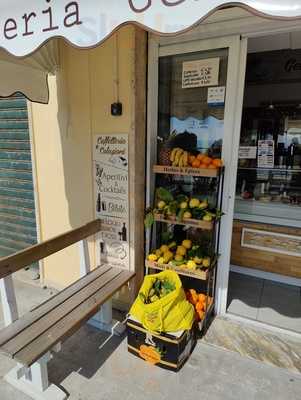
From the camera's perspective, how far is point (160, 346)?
6.31 ft

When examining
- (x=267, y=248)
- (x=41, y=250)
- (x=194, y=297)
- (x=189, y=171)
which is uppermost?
(x=189, y=171)

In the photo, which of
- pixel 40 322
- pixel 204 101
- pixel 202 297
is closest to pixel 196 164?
pixel 204 101

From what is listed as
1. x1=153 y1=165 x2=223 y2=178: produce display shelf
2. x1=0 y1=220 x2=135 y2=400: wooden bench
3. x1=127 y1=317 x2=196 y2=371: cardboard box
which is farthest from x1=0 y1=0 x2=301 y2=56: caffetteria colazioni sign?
x1=127 y1=317 x2=196 y2=371: cardboard box

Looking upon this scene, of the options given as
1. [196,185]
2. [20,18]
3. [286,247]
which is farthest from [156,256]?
[20,18]

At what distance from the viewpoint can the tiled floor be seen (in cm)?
244

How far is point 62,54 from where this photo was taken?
2.40 m

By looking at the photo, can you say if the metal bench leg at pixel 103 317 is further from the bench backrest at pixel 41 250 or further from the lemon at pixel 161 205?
the lemon at pixel 161 205

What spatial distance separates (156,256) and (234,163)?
3.30ft

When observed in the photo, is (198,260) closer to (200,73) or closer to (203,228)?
(203,228)

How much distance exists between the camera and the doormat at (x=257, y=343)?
203 centimetres

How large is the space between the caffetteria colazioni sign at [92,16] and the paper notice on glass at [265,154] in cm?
277

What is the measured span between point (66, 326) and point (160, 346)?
2.18 ft

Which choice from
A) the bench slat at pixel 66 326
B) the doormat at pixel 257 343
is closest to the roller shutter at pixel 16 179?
the bench slat at pixel 66 326

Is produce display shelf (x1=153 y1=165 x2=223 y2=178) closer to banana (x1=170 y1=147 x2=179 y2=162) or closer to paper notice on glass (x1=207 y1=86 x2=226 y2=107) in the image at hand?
banana (x1=170 y1=147 x2=179 y2=162)
